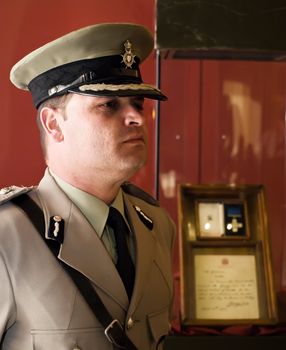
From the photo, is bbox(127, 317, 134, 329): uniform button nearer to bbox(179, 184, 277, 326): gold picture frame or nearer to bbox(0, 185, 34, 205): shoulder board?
bbox(0, 185, 34, 205): shoulder board

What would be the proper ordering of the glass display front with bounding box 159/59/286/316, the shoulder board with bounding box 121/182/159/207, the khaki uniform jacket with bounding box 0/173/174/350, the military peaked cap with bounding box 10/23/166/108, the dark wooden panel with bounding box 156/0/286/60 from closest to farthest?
1. the khaki uniform jacket with bounding box 0/173/174/350
2. the military peaked cap with bounding box 10/23/166/108
3. the shoulder board with bounding box 121/182/159/207
4. the dark wooden panel with bounding box 156/0/286/60
5. the glass display front with bounding box 159/59/286/316

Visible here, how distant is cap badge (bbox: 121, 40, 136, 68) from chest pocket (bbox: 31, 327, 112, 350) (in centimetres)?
57

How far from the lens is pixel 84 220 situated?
1.16m

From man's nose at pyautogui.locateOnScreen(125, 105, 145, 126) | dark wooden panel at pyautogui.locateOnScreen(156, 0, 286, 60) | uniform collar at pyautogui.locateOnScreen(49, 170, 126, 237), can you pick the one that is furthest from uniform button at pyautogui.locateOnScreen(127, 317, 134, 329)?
dark wooden panel at pyautogui.locateOnScreen(156, 0, 286, 60)

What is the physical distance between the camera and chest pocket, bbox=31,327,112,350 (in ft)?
3.44

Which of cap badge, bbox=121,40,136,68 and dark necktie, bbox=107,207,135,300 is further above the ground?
cap badge, bbox=121,40,136,68

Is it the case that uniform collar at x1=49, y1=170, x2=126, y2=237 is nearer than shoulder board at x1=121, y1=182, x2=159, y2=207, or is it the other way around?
uniform collar at x1=49, y1=170, x2=126, y2=237

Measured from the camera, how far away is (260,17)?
1.64 m

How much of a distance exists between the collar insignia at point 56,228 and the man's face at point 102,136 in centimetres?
12

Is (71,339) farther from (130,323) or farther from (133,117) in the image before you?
(133,117)

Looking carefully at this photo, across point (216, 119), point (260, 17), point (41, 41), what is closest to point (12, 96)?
point (41, 41)

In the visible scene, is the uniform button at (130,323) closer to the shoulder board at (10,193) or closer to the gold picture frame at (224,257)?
the shoulder board at (10,193)

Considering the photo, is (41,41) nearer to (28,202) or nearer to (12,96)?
(12,96)

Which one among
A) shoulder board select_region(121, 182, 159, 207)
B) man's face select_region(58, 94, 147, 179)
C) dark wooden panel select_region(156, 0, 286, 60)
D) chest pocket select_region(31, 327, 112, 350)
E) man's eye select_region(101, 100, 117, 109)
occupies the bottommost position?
chest pocket select_region(31, 327, 112, 350)
